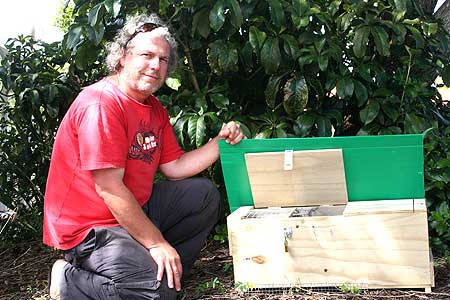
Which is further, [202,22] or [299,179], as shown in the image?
[202,22]

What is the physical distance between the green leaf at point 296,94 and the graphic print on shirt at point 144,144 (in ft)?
2.14

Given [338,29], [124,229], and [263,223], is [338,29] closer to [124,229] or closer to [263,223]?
[263,223]

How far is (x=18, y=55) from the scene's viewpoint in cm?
367

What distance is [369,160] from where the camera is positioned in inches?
96.7

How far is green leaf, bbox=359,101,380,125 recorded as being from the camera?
2971 mm

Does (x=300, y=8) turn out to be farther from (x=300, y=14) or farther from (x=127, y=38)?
(x=127, y=38)

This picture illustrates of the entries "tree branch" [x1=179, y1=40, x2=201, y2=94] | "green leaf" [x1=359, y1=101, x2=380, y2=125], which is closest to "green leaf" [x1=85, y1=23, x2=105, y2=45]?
"tree branch" [x1=179, y1=40, x2=201, y2=94]

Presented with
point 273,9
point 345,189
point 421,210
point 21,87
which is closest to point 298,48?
point 273,9

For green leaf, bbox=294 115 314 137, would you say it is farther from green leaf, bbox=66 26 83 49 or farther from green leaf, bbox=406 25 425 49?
green leaf, bbox=66 26 83 49

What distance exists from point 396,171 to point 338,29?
881mm

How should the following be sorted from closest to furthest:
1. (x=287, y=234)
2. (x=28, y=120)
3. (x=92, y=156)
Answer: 1. (x=92, y=156)
2. (x=287, y=234)
3. (x=28, y=120)

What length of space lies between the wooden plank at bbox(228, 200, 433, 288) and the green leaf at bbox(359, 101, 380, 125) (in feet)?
2.38

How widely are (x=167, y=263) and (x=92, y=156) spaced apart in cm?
47

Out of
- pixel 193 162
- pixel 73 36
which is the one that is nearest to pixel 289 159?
pixel 193 162
